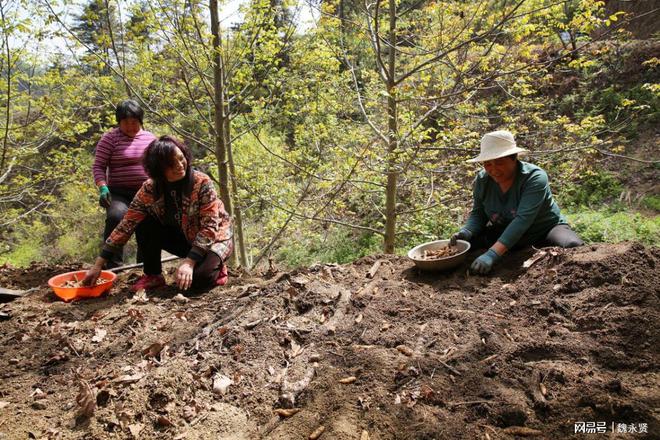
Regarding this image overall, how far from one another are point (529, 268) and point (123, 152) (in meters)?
3.99

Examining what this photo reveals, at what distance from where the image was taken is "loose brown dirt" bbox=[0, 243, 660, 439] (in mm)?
1619

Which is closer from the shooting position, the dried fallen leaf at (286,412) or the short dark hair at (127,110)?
the dried fallen leaf at (286,412)

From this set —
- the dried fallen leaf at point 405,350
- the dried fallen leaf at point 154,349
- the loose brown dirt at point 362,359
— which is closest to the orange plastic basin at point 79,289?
the loose brown dirt at point 362,359

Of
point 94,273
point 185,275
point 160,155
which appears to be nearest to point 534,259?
point 185,275

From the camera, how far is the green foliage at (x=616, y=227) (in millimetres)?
5730

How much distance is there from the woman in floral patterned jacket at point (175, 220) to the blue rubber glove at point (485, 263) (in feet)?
6.79

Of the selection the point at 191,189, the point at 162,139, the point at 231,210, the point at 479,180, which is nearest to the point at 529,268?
the point at 479,180

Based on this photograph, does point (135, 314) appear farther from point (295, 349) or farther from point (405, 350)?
point (405, 350)

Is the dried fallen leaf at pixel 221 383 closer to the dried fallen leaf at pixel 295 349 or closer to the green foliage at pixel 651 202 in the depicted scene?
the dried fallen leaf at pixel 295 349

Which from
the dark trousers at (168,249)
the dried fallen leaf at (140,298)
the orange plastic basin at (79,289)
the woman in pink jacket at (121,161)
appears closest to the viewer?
the dried fallen leaf at (140,298)

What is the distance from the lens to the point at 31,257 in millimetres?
12133

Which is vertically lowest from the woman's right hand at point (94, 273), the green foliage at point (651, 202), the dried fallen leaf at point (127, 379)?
the green foliage at point (651, 202)

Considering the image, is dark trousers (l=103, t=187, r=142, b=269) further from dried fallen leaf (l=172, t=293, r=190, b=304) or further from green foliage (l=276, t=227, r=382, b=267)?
green foliage (l=276, t=227, r=382, b=267)

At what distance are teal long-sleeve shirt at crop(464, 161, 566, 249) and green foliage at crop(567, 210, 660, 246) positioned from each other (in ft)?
10.4
